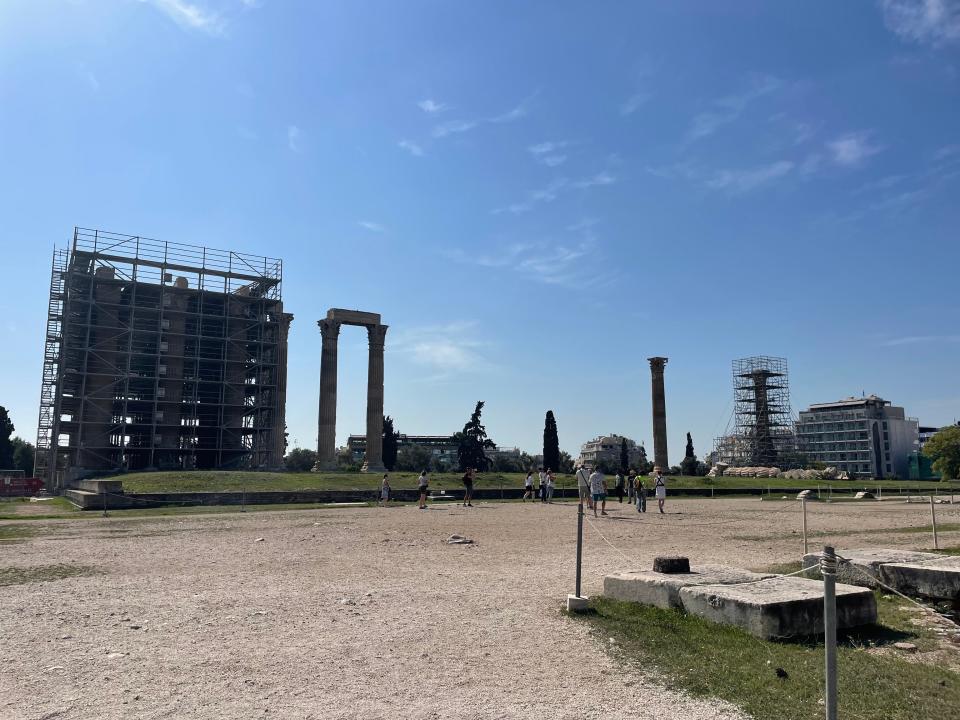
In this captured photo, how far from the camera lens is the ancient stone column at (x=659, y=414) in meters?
63.4

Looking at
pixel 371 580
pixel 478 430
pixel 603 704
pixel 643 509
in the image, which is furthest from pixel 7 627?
pixel 478 430

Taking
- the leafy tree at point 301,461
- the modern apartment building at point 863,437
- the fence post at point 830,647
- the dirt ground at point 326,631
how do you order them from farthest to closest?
the modern apartment building at point 863,437 < the leafy tree at point 301,461 < the dirt ground at point 326,631 < the fence post at point 830,647

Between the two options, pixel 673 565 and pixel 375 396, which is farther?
pixel 375 396

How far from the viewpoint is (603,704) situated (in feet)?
17.7

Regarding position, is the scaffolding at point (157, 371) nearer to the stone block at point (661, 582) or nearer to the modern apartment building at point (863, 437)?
the stone block at point (661, 582)

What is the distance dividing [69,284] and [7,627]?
5705 centimetres

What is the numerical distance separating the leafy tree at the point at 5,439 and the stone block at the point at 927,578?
314 feet

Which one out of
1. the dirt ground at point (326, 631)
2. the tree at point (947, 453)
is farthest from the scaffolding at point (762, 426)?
the dirt ground at point (326, 631)

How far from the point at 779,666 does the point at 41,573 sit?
10863 mm

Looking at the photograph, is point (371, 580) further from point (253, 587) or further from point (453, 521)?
point (453, 521)

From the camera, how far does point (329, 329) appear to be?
58.9 m

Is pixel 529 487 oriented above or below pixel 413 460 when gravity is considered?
below

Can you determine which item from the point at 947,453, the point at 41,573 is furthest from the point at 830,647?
the point at 947,453

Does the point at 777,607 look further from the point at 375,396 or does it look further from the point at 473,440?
the point at 473,440
